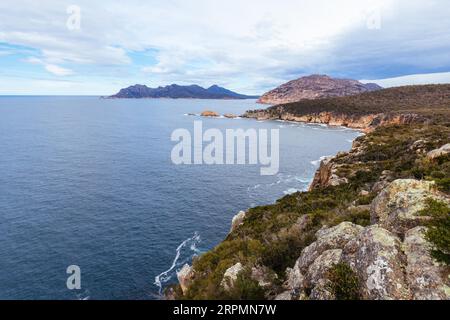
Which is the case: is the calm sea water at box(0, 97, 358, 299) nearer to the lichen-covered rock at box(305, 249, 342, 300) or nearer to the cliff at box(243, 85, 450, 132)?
the lichen-covered rock at box(305, 249, 342, 300)

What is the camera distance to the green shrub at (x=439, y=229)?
9.08 meters

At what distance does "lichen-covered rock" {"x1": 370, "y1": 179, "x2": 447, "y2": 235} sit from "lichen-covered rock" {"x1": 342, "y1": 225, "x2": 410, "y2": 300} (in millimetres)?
1406

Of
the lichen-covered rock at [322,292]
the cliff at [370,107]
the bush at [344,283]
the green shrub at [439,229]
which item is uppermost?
the cliff at [370,107]

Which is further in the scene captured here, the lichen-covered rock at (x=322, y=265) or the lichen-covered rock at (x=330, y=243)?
the lichen-covered rock at (x=330, y=243)

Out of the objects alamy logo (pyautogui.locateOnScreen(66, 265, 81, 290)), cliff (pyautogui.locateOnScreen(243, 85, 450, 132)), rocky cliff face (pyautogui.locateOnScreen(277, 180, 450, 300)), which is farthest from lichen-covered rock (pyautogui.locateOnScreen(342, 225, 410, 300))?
cliff (pyautogui.locateOnScreen(243, 85, 450, 132))

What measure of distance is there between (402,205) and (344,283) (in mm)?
4608

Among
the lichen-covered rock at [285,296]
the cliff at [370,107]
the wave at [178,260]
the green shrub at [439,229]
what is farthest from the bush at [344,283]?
the cliff at [370,107]

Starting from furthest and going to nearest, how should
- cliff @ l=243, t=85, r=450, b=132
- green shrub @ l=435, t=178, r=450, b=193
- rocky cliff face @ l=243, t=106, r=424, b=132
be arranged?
1. cliff @ l=243, t=85, r=450, b=132
2. rocky cliff face @ l=243, t=106, r=424, b=132
3. green shrub @ l=435, t=178, r=450, b=193

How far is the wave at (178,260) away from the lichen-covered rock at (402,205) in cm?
2330

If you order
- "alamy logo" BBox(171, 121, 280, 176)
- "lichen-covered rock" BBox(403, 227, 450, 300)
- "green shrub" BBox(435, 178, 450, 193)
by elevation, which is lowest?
"alamy logo" BBox(171, 121, 280, 176)

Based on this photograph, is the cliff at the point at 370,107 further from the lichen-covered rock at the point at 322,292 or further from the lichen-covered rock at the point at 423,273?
the lichen-covered rock at the point at 322,292

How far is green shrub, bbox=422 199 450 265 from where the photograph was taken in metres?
9.08
